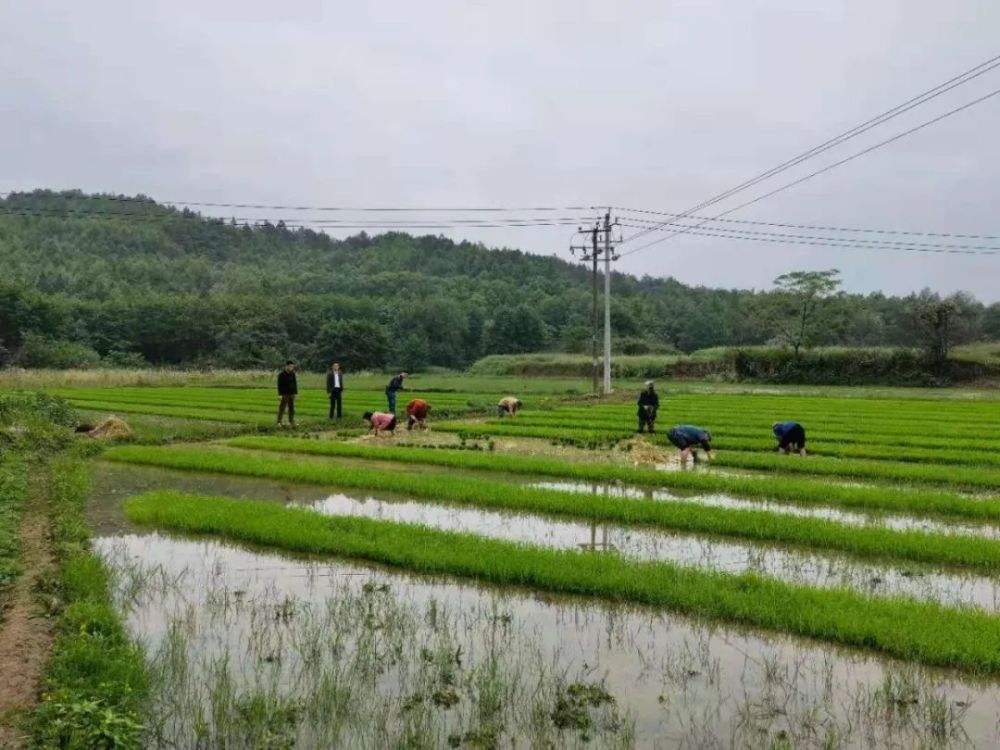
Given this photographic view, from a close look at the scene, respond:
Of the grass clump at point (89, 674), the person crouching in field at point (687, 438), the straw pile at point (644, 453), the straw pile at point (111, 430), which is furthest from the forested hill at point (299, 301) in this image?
the grass clump at point (89, 674)

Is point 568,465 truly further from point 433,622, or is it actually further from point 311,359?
point 311,359

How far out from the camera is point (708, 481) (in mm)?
13680

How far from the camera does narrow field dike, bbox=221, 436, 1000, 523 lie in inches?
466

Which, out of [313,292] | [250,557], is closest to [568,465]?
[250,557]

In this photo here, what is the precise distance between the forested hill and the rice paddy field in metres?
33.4

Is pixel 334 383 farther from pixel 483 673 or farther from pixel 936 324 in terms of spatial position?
pixel 936 324

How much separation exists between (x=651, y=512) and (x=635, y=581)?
140 inches

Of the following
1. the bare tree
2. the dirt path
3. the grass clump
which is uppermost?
the bare tree

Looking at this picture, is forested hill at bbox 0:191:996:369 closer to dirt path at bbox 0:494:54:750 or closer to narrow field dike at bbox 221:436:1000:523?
narrow field dike at bbox 221:436:1000:523

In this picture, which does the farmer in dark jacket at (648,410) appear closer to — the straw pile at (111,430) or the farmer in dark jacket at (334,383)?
the farmer in dark jacket at (334,383)

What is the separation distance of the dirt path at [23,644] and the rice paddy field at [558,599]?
67 cm

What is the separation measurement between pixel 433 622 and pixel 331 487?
7424 mm

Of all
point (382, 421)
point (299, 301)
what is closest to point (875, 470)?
point (382, 421)

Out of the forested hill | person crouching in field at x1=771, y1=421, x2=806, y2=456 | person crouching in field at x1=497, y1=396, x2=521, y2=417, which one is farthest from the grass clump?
the forested hill
